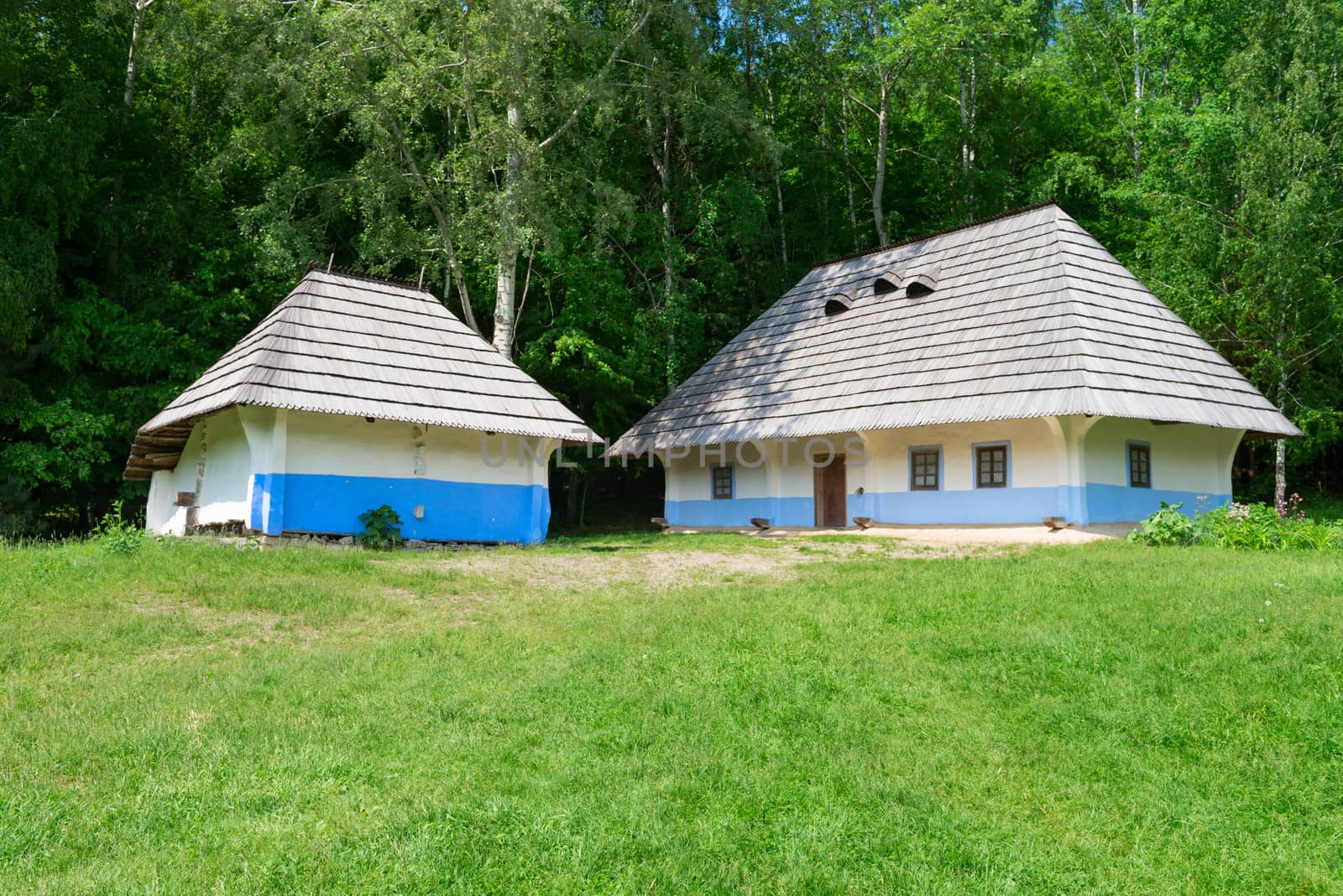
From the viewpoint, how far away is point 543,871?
432 cm

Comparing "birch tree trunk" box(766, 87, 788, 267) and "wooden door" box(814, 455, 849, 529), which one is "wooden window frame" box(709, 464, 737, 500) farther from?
"birch tree trunk" box(766, 87, 788, 267)

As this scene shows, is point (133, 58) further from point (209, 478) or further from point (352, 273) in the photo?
point (209, 478)

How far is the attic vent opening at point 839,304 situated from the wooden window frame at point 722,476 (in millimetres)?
3896

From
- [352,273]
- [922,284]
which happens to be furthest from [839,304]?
[352,273]

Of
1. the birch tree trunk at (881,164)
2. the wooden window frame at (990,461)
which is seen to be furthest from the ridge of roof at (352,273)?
the birch tree trunk at (881,164)

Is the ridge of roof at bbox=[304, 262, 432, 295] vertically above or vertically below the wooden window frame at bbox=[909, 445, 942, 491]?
above

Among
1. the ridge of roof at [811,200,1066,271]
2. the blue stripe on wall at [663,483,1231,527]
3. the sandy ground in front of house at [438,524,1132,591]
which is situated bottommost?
the sandy ground in front of house at [438,524,1132,591]

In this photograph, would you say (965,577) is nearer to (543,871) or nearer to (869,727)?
(869,727)

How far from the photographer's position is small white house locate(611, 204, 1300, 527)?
1523cm

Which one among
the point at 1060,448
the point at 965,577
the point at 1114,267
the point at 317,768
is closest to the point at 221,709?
the point at 317,768

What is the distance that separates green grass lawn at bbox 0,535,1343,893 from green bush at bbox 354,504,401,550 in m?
4.53

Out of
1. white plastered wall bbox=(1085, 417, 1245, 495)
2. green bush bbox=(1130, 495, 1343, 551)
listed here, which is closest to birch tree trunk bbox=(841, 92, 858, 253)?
white plastered wall bbox=(1085, 417, 1245, 495)

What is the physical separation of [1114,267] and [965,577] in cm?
1039

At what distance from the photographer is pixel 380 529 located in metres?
14.3
